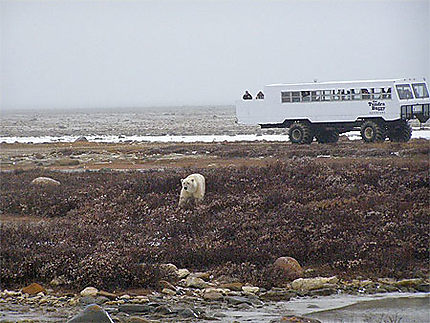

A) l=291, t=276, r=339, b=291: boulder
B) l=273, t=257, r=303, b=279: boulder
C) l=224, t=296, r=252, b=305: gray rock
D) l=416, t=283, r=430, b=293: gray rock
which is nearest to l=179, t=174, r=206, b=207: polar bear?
l=273, t=257, r=303, b=279: boulder

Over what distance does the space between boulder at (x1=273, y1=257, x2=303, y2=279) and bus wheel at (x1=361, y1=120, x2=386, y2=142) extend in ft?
66.2

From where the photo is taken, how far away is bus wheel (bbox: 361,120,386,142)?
30.9 meters

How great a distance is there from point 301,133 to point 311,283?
72.4 feet

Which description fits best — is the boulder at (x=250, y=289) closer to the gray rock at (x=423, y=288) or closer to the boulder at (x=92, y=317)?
the gray rock at (x=423, y=288)

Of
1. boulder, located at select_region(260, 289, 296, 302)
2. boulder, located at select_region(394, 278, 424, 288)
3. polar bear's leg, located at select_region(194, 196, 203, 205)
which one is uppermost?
polar bear's leg, located at select_region(194, 196, 203, 205)

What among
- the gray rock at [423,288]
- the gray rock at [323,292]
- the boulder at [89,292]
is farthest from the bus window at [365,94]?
the boulder at [89,292]

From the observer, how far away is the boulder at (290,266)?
1128 centimetres

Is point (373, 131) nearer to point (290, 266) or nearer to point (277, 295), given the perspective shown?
point (290, 266)

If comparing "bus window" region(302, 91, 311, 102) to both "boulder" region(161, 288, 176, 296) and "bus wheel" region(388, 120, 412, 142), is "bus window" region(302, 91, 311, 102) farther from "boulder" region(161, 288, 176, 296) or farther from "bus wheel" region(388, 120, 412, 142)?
"boulder" region(161, 288, 176, 296)

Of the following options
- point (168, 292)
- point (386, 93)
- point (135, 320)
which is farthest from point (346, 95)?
point (135, 320)

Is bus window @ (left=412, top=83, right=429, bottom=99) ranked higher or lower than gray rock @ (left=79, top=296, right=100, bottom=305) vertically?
higher

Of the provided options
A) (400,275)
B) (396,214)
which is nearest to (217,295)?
(400,275)

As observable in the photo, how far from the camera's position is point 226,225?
14047mm

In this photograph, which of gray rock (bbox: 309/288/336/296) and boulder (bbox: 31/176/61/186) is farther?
boulder (bbox: 31/176/61/186)
